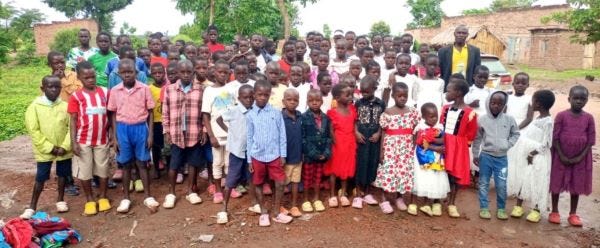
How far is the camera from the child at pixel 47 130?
414 centimetres

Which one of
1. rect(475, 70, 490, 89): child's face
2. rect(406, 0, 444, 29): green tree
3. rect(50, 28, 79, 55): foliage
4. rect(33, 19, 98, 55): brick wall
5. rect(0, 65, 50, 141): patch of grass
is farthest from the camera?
rect(406, 0, 444, 29): green tree

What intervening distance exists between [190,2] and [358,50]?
10716 mm

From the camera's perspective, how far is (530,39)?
23422 millimetres

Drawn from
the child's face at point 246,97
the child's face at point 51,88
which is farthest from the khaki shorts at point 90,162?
the child's face at point 246,97

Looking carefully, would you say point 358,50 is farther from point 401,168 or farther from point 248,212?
point 248,212

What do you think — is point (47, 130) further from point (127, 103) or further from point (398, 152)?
point (398, 152)

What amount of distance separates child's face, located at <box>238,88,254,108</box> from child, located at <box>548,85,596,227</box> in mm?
2868

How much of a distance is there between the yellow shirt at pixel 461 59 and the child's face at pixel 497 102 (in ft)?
5.86

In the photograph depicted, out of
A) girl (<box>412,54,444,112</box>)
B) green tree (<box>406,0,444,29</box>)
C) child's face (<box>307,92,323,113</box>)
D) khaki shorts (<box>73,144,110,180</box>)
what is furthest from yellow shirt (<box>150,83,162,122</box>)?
green tree (<box>406,0,444,29</box>)

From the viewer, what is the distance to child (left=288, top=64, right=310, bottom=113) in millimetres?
4605

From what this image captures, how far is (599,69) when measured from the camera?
20.6 meters

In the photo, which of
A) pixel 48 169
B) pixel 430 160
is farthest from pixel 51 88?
pixel 430 160

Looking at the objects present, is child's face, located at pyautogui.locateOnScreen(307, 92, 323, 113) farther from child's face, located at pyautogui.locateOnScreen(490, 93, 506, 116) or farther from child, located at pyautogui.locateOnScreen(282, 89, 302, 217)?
child's face, located at pyautogui.locateOnScreen(490, 93, 506, 116)

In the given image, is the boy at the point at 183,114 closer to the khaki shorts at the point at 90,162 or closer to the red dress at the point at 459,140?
the khaki shorts at the point at 90,162
